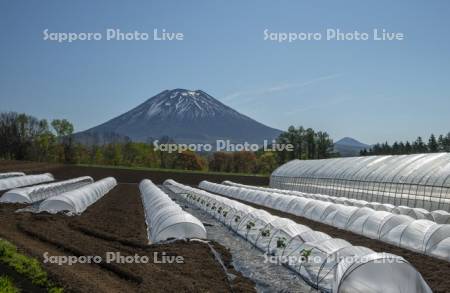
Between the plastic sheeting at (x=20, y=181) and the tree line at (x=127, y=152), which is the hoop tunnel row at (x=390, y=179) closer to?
the plastic sheeting at (x=20, y=181)

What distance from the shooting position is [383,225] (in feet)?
64.9

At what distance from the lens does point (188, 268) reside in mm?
13984

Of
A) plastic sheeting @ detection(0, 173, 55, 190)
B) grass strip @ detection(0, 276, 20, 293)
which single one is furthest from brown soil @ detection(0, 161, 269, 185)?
grass strip @ detection(0, 276, 20, 293)

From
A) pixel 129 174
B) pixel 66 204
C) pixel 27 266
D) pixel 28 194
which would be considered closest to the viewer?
pixel 27 266

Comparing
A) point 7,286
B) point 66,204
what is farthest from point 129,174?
point 7,286

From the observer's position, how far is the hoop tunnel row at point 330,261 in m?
11.0

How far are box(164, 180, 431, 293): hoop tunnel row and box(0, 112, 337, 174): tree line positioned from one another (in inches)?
3039

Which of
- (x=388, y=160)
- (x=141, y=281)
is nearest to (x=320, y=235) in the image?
(x=141, y=281)

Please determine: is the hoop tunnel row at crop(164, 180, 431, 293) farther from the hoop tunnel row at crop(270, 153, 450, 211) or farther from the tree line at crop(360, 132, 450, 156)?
the tree line at crop(360, 132, 450, 156)

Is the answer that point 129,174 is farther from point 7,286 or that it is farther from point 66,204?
point 7,286

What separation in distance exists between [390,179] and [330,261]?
73.2ft

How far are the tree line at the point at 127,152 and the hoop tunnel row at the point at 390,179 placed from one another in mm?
44840

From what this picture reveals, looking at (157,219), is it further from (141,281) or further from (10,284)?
(10,284)

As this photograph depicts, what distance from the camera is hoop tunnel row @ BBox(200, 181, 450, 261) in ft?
54.6
